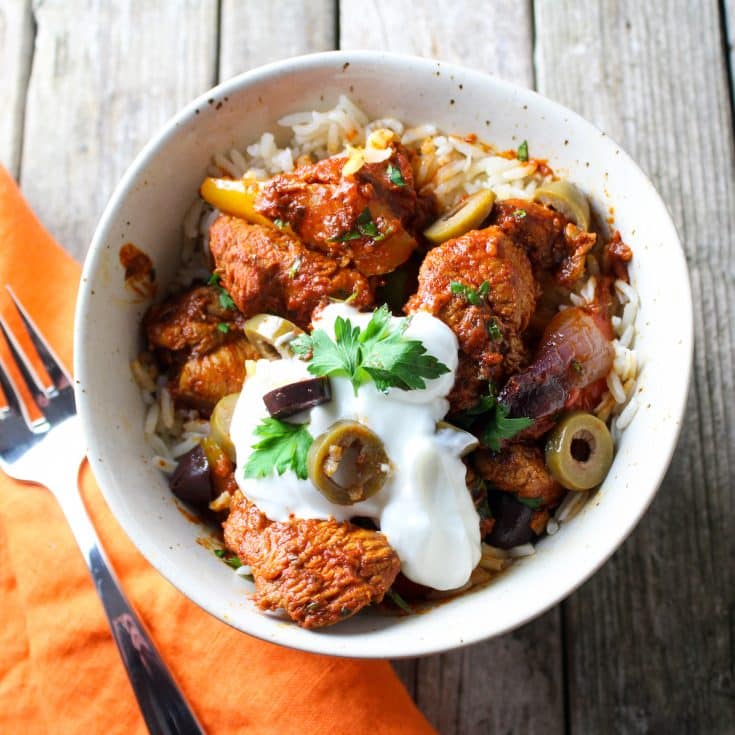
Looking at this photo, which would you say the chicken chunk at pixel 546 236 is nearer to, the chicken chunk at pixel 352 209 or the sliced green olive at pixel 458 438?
the chicken chunk at pixel 352 209

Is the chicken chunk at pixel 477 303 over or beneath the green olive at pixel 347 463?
over

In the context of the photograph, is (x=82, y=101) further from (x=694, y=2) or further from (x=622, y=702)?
(x=622, y=702)

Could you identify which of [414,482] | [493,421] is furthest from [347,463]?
[493,421]

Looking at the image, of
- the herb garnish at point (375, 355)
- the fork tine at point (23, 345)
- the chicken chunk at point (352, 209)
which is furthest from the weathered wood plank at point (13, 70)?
the herb garnish at point (375, 355)

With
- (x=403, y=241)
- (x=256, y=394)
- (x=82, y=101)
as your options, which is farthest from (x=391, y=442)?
(x=82, y=101)

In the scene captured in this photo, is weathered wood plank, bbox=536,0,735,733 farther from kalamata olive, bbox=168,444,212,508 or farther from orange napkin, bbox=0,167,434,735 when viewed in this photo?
kalamata olive, bbox=168,444,212,508

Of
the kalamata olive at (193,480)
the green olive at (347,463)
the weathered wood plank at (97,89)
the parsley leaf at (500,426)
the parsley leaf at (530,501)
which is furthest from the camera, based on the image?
the weathered wood plank at (97,89)
